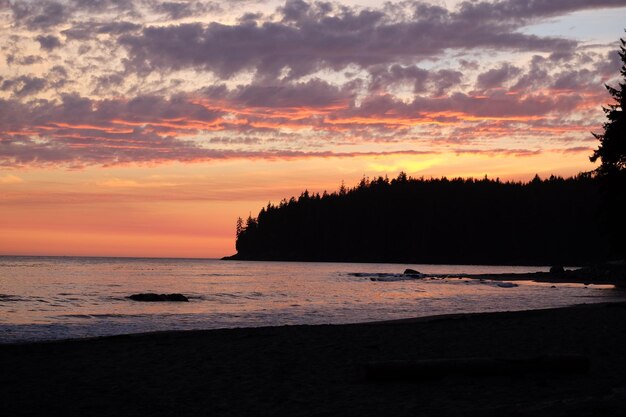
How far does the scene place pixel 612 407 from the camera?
340 inches

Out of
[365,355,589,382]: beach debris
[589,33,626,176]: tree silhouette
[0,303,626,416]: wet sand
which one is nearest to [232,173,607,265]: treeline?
[589,33,626,176]: tree silhouette

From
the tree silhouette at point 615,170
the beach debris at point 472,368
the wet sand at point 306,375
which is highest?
the tree silhouette at point 615,170

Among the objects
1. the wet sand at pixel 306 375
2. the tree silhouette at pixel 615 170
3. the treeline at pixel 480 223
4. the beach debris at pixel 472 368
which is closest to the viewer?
the wet sand at pixel 306 375

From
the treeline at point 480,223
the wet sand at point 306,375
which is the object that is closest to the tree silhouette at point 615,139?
the wet sand at point 306,375

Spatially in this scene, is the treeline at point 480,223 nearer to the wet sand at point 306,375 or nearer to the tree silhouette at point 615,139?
the tree silhouette at point 615,139

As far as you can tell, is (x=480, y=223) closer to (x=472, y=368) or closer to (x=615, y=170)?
(x=615, y=170)

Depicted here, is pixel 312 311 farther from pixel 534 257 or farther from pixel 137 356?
pixel 534 257

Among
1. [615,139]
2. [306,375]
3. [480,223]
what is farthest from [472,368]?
[480,223]

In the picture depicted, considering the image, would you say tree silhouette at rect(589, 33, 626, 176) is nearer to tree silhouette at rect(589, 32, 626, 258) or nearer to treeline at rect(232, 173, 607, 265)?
tree silhouette at rect(589, 32, 626, 258)

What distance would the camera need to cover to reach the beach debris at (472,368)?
11961mm

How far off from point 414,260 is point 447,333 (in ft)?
552

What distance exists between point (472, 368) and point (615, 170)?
40.7 meters

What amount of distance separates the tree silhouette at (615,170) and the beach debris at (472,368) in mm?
37819

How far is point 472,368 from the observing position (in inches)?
474
